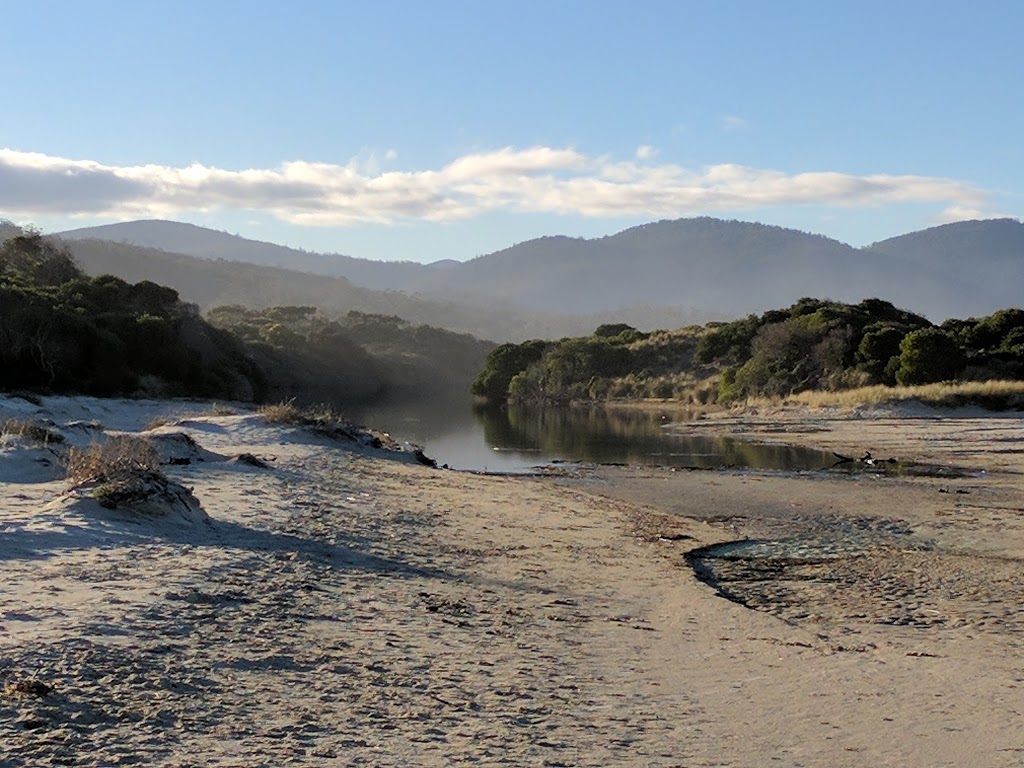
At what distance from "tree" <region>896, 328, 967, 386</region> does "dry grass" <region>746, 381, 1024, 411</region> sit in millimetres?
2194

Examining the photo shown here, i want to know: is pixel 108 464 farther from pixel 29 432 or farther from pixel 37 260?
pixel 37 260

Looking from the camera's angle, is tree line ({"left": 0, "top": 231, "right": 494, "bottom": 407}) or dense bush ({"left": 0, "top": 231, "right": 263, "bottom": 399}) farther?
tree line ({"left": 0, "top": 231, "right": 494, "bottom": 407})

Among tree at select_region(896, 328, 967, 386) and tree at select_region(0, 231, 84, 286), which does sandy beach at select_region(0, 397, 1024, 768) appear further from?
tree at select_region(0, 231, 84, 286)

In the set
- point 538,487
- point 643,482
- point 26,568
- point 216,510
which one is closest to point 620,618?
point 26,568

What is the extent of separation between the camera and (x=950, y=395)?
47.0 m

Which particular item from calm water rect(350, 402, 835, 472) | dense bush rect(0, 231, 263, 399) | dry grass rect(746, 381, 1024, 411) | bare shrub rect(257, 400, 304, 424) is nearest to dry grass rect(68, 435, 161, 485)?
bare shrub rect(257, 400, 304, 424)

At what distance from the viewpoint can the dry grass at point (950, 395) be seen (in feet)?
152

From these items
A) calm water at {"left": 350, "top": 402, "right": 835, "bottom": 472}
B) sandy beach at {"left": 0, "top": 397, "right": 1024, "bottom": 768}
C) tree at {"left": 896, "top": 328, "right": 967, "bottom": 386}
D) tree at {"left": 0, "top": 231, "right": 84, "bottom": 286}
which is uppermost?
tree at {"left": 0, "top": 231, "right": 84, "bottom": 286}

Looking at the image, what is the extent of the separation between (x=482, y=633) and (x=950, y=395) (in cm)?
4192

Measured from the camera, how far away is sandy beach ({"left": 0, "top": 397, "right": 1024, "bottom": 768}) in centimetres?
674

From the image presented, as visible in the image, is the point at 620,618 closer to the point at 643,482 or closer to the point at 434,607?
the point at 434,607

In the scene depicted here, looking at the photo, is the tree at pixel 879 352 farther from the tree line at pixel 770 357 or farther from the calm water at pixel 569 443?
the calm water at pixel 569 443

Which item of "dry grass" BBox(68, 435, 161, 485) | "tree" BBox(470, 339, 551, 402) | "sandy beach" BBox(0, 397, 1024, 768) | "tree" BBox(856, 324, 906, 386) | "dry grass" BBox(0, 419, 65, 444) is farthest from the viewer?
"tree" BBox(470, 339, 551, 402)

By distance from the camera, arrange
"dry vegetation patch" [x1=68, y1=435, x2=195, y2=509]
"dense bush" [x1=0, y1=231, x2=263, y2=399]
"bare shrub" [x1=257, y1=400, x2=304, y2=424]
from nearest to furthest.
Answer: "dry vegetation patch" [x1=68, y1=435, x2=195, y2=509], "bare shrub" [x1=257, y1=400, x2=304, y2=424], "dense bush" [x1=0, y1=231, x2=263, y2=399]
